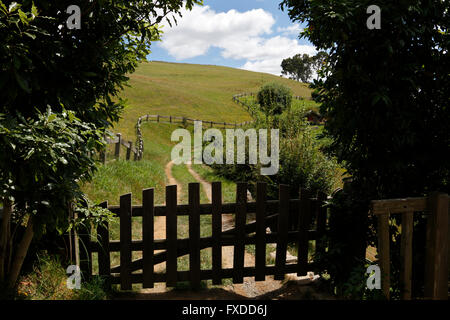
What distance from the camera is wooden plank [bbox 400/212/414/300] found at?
3.21m

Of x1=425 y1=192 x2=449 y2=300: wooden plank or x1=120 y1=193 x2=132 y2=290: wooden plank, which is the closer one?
x1=425 y1=192 x2=449 y2=300: wooden plank

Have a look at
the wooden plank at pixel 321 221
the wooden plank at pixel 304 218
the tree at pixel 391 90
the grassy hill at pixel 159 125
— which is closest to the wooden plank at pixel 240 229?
the wooden plank at pixel 304 218

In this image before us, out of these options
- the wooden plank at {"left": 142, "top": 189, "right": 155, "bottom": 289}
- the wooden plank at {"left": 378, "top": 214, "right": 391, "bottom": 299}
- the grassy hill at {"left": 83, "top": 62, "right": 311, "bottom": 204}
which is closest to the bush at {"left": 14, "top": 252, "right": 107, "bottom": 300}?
the wooden plank at {"left": 142, "top": 189, "right": 155, "bottom": 289}

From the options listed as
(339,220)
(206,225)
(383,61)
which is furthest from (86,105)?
(206,225)

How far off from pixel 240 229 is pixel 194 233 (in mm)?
642

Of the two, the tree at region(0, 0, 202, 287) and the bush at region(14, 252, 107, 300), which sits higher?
the tree at region(0, 0, 202, 287)

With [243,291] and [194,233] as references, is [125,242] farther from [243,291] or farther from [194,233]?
[243,291]

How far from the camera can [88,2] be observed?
328cm

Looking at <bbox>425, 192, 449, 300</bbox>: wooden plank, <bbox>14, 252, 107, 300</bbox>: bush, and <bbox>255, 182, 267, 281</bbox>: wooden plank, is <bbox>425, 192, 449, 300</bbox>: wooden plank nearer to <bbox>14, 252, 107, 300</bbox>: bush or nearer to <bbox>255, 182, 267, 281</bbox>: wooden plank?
<bbox>255, 182, 267, 281</bbox>: wooden plank

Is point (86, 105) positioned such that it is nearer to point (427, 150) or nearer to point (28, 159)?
point (28, 159)

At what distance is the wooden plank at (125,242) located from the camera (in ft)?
13.2

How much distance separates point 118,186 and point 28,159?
625 centimetres

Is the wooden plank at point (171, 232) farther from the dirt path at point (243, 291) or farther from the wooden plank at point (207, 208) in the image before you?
the dirt path at point (243, 291)

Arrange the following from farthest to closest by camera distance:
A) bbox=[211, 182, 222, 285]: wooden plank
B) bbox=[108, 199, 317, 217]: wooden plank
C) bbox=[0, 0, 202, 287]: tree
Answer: bbox=[211, 182, 222, 285]: wooden plank → bbox=[108, 199, 317, 217]: wooden plank → bbox=[0, 0, 202, 287]: tree
